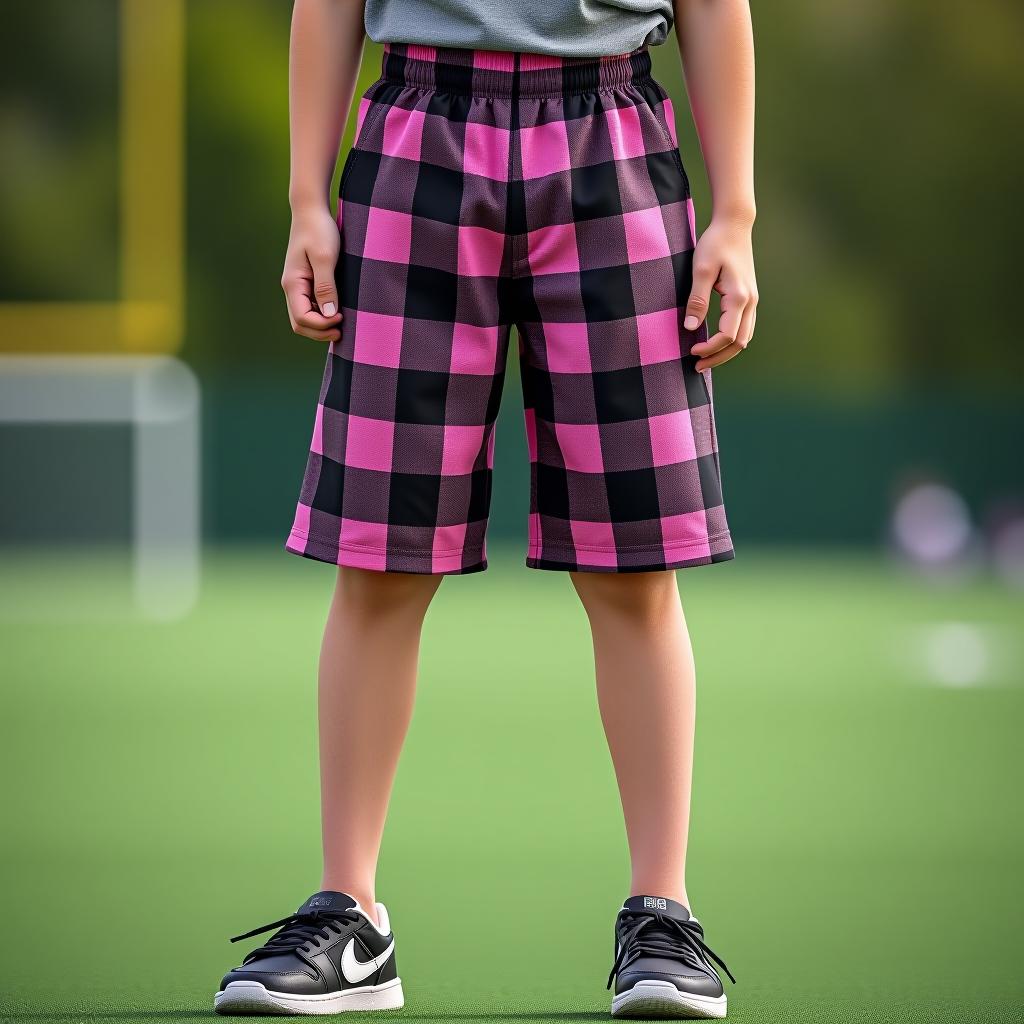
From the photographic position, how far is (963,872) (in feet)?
5.48

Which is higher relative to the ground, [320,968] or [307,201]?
[307,201]

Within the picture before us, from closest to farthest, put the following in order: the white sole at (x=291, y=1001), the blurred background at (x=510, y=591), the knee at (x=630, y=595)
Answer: the white sole at (x=291, y=1001)
the knee at (x=630, y=595)
the blurred background at (x=510, y=591)

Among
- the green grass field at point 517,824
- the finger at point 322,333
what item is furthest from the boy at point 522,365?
the green grass field at point 517,824

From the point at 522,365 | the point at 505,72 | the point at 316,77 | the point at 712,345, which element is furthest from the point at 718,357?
the point at 316,77

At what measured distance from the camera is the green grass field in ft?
4.36

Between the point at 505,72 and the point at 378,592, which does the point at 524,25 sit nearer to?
the point at 505,72

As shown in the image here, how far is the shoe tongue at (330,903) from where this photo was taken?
1292 mm

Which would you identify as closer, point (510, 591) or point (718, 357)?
point (718, 357)

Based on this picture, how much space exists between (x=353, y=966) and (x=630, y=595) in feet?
1.08

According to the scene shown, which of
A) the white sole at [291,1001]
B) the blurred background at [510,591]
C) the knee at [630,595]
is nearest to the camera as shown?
the white sole at [291,1001]

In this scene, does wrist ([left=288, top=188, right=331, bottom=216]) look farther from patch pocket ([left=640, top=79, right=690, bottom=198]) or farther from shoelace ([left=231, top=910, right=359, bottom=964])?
shoelace ([left=231, top=910, right=359, bottom=964])

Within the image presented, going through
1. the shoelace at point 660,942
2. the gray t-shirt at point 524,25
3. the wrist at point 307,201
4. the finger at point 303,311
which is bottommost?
the shoelace at point 660,942

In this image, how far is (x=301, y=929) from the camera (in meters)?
1.27

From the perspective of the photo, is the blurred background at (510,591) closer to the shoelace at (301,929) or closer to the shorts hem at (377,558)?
the shoelace at (301,929)
